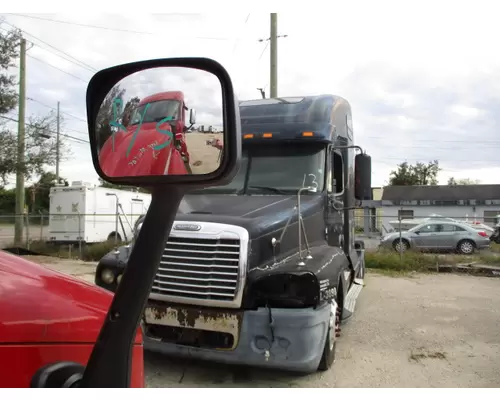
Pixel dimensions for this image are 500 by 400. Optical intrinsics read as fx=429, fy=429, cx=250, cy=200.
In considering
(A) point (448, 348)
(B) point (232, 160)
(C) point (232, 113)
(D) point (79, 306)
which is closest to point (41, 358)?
(D) point (79, 306)

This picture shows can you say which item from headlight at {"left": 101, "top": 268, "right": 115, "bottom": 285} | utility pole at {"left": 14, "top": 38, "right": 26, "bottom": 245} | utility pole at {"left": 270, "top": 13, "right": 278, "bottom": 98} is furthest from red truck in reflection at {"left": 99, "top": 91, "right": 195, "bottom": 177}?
utility pole at {"left": 14, "top": 38, "right": 26, "bottom": 245}

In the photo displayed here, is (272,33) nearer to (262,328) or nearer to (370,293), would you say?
(370,293)

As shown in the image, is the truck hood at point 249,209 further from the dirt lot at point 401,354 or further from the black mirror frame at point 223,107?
the black mirror frame at point 223,107

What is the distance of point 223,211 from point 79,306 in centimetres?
303

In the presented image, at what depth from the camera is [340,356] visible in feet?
16.6

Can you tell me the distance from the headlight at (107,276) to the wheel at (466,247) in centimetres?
1574

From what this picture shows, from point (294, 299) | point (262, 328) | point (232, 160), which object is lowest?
point (262, 328)

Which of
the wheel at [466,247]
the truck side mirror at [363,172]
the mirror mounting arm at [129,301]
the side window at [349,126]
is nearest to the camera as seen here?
the mirror mounting arm at [129,301]

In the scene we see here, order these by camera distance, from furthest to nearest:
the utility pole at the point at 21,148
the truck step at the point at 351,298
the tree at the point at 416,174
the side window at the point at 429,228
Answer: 1. the tree at the point at 416,174
2. the side window at the point at 429,228
3. the utility pole at the point at 21,148
4. the truck step at the point at 351,298

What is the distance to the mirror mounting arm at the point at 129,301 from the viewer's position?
1262mm

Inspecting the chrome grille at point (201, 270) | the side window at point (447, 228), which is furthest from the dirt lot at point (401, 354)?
the side window at point (447, 228)

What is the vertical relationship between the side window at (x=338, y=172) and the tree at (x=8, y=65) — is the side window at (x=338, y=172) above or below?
below

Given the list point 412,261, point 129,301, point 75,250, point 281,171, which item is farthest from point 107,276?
point 75,250

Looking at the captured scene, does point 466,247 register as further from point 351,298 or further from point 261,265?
point 261,265
